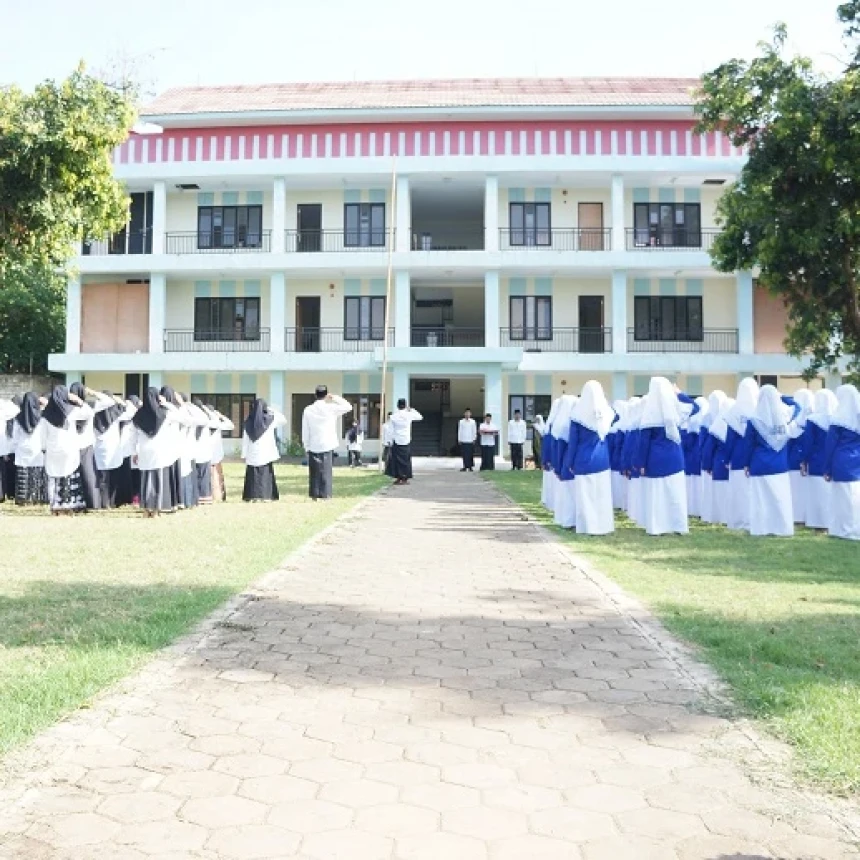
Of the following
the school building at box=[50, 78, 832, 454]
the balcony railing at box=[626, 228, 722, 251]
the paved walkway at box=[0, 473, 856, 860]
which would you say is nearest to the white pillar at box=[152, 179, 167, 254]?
the school building at box=[50, 78, 832, 454]

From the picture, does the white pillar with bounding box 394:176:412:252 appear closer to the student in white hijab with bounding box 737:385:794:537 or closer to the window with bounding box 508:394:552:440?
the window with bounding box 508:394:552:440

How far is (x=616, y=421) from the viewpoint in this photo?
13.3 meters

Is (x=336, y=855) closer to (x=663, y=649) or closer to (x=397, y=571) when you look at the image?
(x=663, y=649)

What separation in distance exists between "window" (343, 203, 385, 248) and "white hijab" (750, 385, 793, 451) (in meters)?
21.6

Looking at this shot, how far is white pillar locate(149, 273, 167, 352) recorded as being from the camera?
1206 inches

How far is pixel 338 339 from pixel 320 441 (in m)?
16.5

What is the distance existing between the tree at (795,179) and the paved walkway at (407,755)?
38.3 ft

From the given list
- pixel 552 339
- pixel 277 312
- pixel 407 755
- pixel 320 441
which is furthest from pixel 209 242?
pixel 407 755

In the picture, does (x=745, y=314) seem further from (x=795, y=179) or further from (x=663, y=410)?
(x=663, y=410)

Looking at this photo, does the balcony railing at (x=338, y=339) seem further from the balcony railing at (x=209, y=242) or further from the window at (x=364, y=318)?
the balcony railing at (x=209, y=242)

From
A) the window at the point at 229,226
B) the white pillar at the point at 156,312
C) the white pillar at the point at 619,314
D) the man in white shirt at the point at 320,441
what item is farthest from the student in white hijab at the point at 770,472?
the white pillar at the point at 156,312

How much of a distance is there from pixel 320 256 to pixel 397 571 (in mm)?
23372

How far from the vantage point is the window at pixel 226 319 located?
3169cm

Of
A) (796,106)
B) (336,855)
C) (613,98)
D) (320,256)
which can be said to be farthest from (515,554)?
(613,98)
